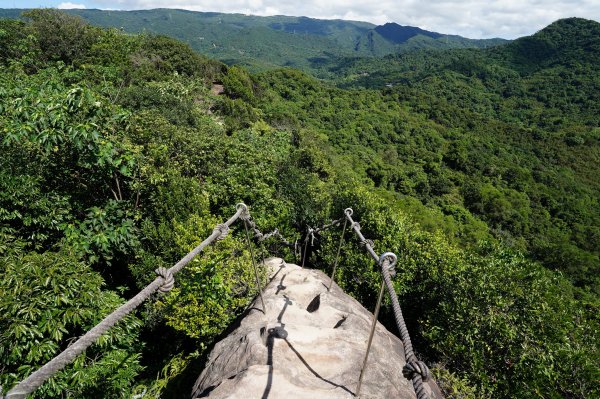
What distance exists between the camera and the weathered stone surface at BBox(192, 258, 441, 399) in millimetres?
5738

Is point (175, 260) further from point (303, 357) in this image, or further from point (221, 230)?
point (221, 230)

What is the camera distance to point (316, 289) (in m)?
10.6

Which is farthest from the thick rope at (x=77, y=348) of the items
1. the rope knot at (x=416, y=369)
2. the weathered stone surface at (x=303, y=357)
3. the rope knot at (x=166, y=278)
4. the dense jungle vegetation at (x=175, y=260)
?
the dense jungle vegetation at (x=175, y=260)

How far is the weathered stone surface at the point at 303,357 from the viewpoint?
18.8 feet

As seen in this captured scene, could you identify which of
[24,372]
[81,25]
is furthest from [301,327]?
[81,25]

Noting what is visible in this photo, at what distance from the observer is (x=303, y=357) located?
659 cm

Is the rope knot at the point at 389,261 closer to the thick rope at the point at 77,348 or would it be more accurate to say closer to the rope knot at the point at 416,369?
the rope knot at the point at 416,369

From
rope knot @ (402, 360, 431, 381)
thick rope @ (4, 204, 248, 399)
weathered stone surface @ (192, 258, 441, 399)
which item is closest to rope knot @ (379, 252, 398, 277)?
rope knot @ (402, 360, 431, 381)

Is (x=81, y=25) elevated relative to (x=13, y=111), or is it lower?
elevated

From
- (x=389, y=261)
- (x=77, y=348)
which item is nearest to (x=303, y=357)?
(x=389, y=261)

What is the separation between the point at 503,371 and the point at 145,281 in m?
11.8

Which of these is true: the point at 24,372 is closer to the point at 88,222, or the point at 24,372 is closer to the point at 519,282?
the point at 88,222

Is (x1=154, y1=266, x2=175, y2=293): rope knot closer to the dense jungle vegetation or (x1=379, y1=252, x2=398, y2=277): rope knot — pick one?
(x1=379, y1=252, x2=398, y2=277): rope knot

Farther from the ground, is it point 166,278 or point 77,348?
point 77,348
